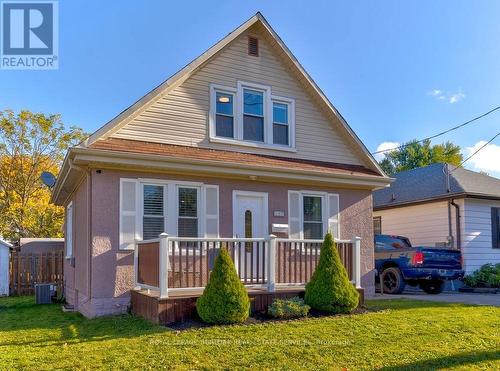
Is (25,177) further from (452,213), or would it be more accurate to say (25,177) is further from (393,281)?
(452,213)

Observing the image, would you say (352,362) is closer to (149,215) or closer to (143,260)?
(143,260)

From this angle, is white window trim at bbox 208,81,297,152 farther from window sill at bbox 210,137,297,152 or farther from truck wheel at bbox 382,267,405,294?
truck wheel at bbox 382,267,405,294

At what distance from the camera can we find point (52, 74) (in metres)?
17.3

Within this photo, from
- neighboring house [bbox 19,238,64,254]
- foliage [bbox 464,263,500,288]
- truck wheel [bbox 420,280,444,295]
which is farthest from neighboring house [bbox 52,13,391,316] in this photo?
foliage [bbox 464,263,500,288]

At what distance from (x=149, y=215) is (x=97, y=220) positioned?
109cm

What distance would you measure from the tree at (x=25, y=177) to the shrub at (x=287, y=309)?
19.1 m

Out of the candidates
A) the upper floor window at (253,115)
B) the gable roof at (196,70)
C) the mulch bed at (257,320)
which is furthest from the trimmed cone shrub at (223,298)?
the upper floor window at (253,115)

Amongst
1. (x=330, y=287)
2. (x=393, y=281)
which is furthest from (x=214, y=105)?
(x=393, y=281)

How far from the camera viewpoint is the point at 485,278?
50.3 ft

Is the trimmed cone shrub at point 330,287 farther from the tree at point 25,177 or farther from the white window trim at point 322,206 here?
the tree at point 25,177

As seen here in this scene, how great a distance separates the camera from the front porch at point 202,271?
25.8 feet

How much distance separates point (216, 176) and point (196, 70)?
263cm

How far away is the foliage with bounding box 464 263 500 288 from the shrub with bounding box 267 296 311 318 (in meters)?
9.37

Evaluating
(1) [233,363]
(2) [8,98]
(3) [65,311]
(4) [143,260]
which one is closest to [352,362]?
(1) [233,363]
